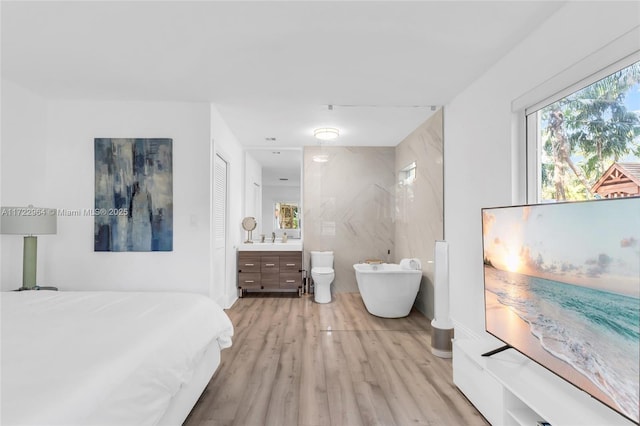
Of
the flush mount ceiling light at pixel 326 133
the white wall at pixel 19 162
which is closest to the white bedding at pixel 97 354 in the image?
the white wall at pixel 19 162

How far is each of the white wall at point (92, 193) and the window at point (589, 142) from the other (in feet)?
9.77

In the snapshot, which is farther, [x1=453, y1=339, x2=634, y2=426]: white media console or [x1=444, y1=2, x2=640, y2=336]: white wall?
[x1=444, y1=2, x2=640, y2=336]: white wall

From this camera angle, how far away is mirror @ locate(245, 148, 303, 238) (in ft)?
16.3

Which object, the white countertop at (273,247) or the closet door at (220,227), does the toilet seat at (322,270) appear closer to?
the white countertop at (273,247)

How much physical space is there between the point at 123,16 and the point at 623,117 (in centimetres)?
286

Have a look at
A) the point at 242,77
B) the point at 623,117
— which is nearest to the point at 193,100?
the point at 242,77

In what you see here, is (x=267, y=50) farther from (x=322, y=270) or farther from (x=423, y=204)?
(x=322, y=270)

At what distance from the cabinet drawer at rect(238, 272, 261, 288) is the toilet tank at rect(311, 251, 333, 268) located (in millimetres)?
897

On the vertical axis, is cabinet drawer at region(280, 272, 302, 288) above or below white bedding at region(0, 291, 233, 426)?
below

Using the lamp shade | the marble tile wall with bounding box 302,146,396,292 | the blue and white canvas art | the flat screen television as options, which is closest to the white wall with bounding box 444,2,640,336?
the flat screen television

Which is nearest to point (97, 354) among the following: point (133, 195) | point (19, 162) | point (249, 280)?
point (133, 195)

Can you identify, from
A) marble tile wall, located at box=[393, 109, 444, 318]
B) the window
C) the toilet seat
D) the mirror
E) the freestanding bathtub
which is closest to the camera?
the window

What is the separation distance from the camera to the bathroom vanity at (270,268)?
484 centimetres

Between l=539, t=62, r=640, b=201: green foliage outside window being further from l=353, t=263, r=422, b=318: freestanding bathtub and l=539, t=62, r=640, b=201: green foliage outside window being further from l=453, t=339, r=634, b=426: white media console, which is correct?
l=353, t=263, r=422, b=318: freestanding bathtub
